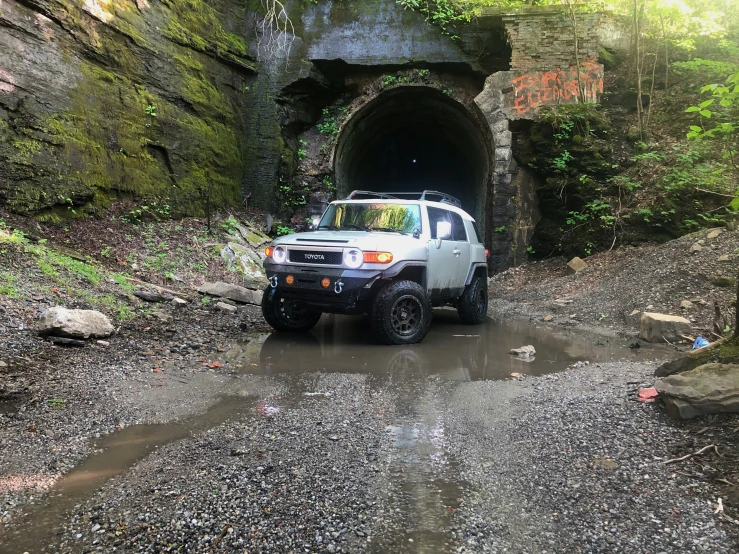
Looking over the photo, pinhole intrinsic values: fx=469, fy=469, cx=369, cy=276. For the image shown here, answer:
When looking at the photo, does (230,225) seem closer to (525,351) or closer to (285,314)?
(285,314)

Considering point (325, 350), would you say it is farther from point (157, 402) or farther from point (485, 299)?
point (485, 299)

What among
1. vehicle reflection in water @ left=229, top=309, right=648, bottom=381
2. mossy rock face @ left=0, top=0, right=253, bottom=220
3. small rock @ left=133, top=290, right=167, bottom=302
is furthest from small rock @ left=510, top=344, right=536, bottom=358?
mossy rock face @ left=0, top=0, right=253, bottom=220

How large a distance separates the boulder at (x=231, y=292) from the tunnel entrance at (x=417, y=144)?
683 cm

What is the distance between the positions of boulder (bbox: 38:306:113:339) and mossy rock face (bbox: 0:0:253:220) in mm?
4042

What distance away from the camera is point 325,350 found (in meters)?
5.49

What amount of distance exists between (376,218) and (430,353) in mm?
2125

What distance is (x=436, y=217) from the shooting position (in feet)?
23.2

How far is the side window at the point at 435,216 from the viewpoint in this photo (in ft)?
22.3

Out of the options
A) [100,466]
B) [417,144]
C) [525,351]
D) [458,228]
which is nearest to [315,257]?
[525,351]

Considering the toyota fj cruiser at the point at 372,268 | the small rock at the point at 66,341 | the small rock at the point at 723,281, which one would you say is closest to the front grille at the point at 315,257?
the toyota fj cruiser at the point at 372,268

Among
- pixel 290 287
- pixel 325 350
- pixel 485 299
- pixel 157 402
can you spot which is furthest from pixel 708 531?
pixel 485 299

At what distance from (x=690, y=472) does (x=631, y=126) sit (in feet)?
38.4

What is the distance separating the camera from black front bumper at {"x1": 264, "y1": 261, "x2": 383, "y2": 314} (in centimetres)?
554

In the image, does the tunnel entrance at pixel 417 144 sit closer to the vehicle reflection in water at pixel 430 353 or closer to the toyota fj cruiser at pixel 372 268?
the toyota fj cruiser at pixel 372 268
